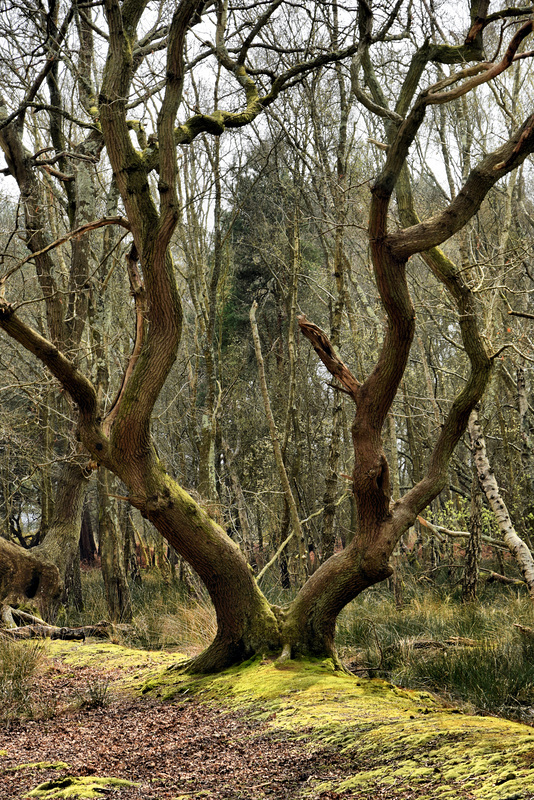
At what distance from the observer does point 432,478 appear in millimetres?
4879

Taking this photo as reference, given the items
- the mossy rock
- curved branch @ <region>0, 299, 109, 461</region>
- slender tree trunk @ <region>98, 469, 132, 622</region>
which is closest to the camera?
the mossy rock

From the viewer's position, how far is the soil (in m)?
2.93

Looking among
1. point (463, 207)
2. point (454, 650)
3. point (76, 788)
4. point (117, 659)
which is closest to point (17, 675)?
point (117, 659)

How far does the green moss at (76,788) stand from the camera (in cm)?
276

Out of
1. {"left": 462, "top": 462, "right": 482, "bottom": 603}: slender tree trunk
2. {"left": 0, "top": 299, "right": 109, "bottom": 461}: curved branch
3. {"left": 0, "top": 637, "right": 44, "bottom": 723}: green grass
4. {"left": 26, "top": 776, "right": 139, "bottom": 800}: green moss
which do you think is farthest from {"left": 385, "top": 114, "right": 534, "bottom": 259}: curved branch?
{"left": 462, "top": 462, "right": 482, "bottom": 603}: slender tree trunk

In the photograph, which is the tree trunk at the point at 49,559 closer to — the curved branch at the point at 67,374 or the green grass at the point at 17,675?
the green grass at the point at 17,675

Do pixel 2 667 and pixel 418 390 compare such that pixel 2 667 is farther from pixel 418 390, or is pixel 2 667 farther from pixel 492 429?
pixel 418 390

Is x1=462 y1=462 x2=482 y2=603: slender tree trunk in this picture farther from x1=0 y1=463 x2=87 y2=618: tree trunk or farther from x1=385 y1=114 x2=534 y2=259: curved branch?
x1=0 y1=463 x2=87 y2=618: tree trunk

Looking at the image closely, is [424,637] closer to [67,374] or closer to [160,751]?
[160,751]

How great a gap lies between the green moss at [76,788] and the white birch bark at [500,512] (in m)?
4.66

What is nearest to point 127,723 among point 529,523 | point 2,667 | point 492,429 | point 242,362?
point 2,667

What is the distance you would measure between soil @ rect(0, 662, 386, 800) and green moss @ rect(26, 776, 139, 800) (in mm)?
45

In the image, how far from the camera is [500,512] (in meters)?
6.75

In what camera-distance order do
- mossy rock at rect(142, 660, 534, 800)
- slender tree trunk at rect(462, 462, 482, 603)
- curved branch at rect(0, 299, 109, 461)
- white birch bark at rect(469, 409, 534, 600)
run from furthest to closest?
slender tree trunk at rect(462, 462, 482, 603)
white birch bark at rect(469, 409, 534, 600)
curved branch at rect(0, 299, 109, 461)
mossy rock at rect(142, 660, 534, 800)
